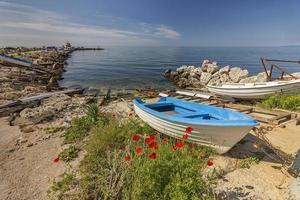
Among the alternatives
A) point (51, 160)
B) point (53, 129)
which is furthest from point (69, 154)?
point (53, 129)

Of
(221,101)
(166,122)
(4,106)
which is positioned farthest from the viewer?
(221,101)

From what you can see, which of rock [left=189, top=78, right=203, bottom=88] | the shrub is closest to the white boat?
the shrub

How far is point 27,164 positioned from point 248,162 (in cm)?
631

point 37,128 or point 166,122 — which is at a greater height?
point 166,122

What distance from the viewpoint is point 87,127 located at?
838cm

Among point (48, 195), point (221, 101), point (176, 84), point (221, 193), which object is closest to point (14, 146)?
point (48, 195)

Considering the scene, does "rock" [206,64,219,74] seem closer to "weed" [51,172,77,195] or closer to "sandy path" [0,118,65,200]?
"sandy path" [0,118,65,200]

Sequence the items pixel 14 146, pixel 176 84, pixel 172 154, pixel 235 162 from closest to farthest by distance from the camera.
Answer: pixel 172 154 → pixel 235 162 → pixel 14 146 → pixel 176 84

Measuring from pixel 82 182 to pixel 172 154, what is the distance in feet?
6.94

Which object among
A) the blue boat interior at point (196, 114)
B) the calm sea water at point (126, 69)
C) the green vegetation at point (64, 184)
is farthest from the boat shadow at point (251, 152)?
the calm sea water at point (126, 69)

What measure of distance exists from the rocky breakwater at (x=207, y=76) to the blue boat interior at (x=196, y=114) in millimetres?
12179

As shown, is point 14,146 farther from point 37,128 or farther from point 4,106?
point 4,106

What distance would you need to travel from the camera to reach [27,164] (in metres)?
6.15

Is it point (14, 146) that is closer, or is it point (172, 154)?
point (172, 154)
